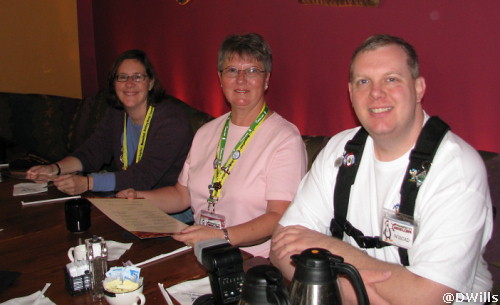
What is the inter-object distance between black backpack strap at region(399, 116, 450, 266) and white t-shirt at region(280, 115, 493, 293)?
21 millimetres

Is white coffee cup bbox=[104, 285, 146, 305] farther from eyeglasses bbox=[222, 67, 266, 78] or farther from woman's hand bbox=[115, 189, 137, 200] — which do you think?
eyeglasses bbox=[222, 67, 266, 78]

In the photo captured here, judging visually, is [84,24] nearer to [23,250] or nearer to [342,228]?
[23,250]

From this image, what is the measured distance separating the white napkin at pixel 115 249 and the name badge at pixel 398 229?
2.88 feet

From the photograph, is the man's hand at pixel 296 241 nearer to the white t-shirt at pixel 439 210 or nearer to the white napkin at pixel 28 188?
Result: the white t-shirt at pixel 439 210

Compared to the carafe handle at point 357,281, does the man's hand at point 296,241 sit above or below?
below

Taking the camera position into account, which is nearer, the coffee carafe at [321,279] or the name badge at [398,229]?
the coffee carafe at [321,279]

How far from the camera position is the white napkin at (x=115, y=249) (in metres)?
1.67

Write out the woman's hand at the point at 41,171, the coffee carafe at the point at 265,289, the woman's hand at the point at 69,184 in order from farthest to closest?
the woman's hand at the point at 41,171
the woman's hand at the point at 69,184
the coffee carafe at the point at 265,289

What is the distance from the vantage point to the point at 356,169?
1757mm

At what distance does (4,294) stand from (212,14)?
2.79 m

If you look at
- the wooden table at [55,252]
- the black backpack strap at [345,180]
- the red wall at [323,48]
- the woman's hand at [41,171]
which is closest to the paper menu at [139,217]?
the wooden table at [55,252]

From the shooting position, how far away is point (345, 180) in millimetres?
1760

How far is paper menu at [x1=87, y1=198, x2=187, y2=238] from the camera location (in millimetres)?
1819

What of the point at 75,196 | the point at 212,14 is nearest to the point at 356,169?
the point at 75,196
